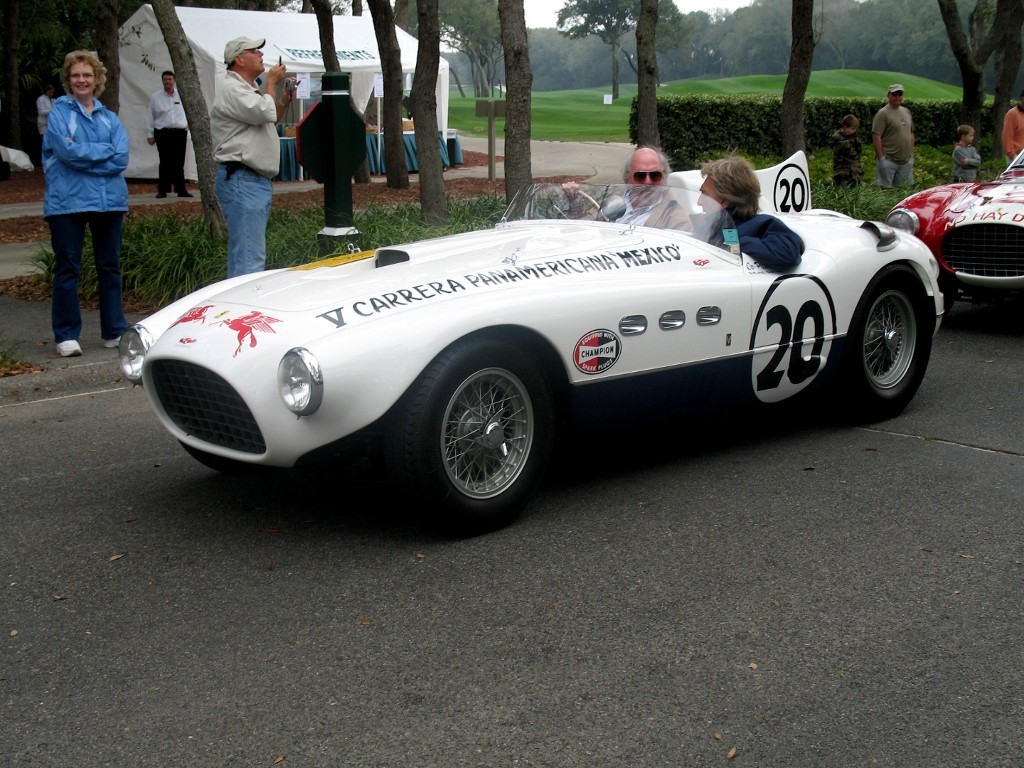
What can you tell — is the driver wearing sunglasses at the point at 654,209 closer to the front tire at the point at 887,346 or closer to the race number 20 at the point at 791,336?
the race number 20 at the point at 791,336

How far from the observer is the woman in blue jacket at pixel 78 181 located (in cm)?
781

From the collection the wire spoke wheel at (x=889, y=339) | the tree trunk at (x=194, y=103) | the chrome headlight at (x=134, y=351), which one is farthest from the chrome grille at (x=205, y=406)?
the tree trunk at (x=194, y=103)

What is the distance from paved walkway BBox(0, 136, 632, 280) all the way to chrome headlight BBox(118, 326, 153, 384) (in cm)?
345

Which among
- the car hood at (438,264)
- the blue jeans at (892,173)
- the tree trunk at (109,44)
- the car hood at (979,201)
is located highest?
the tree trunk at (109,44)

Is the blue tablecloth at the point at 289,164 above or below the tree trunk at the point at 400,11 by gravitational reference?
below

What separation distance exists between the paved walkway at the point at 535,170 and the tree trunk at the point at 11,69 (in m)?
7.18

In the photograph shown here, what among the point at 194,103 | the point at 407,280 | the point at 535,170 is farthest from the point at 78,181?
the point at 535,170

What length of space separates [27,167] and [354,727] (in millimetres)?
26166

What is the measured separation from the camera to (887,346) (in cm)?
618

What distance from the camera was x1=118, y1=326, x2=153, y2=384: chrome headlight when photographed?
496 centimetres

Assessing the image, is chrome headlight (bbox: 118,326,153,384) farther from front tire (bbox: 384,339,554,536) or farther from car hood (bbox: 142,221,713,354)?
front tire (bbox: 384,339,554,536)

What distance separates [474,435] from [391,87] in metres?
16.0

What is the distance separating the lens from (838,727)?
315cm

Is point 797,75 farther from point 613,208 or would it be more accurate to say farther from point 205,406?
point 205,406
